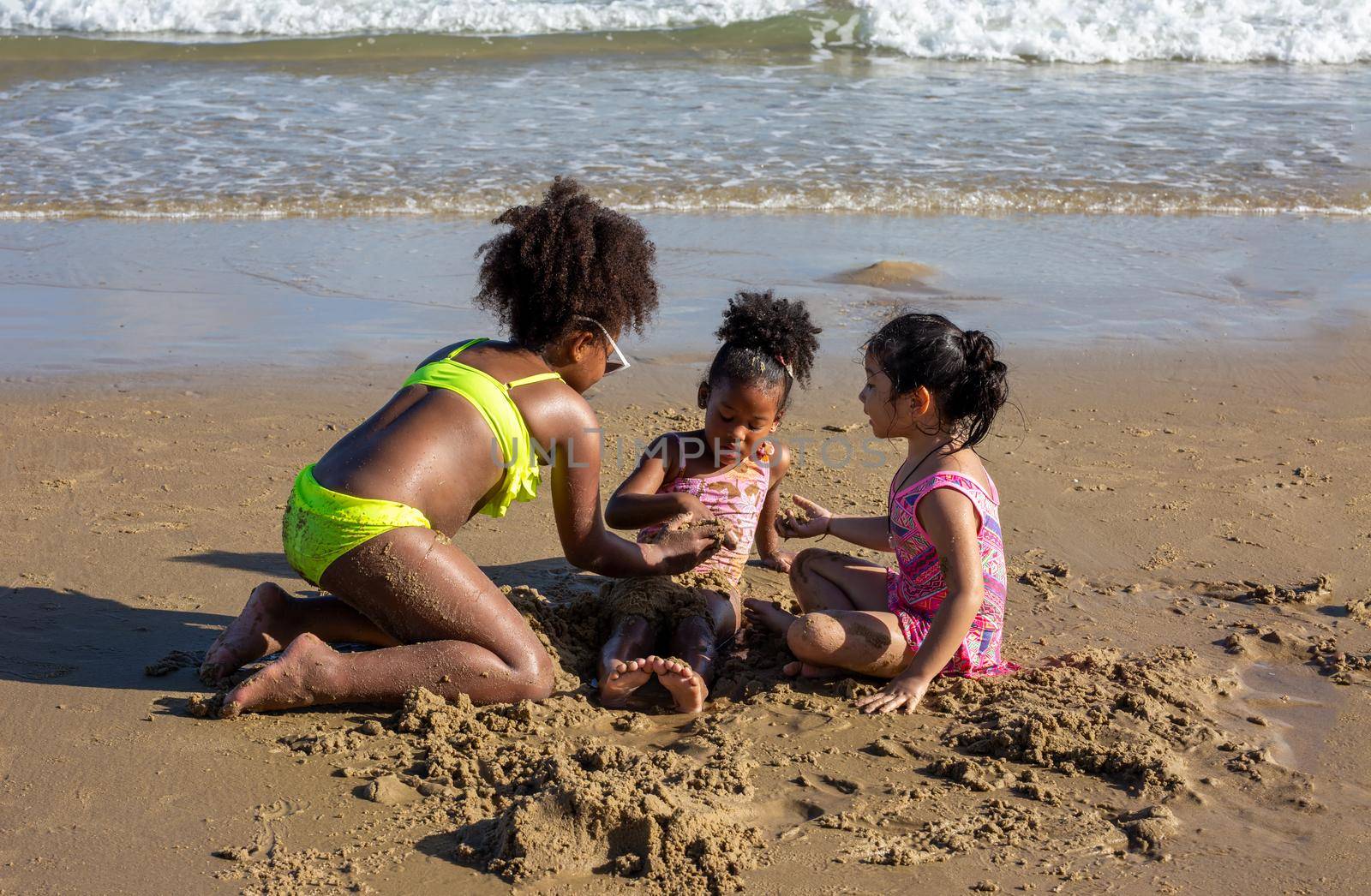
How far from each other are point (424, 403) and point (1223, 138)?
9.38 metres

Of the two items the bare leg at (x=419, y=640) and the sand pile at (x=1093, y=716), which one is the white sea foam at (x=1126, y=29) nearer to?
the sand pile at (x=1093, y=716)

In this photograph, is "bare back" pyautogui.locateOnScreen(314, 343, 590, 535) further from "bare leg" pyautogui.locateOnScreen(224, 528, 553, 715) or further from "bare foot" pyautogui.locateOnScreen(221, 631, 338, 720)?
"bare foot" pyautogui.locateOnScreen(221, 631, 338, 720)

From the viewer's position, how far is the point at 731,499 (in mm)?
3955

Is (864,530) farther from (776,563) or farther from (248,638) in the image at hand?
(248,638)

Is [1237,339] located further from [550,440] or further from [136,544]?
[136,544]

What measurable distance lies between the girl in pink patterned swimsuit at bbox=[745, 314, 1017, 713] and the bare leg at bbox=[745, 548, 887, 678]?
0.03 meters

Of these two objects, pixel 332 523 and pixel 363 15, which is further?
pixel 363 15

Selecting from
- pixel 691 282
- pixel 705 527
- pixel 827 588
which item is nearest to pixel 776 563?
pixel 827 588

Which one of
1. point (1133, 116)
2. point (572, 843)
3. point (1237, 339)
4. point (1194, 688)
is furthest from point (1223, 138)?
point (572, 843)

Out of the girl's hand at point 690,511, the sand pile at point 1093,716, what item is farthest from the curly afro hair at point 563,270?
the sand pile at point 1093,716

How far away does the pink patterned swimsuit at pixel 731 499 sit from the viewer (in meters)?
3.93

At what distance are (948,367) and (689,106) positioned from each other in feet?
29.6

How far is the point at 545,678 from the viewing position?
322 cm

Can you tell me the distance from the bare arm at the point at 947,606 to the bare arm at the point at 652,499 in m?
0.77
